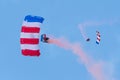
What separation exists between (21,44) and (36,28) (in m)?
2.66

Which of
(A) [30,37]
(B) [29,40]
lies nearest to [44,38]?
(A) [30,37]

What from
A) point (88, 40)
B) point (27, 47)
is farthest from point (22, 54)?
point (88, 40)

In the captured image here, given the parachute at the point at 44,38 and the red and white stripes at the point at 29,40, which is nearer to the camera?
the red and white stripes at the point at 29,40

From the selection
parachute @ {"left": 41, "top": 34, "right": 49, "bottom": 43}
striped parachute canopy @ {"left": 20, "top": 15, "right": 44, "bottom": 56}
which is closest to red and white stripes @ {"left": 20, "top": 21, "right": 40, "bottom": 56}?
striped parachute canopy @ {"left": 20, "top": 15, "right": 44, "bottom": 56}

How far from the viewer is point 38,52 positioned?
488 feet

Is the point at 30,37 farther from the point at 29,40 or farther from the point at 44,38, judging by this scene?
the point at 44,38

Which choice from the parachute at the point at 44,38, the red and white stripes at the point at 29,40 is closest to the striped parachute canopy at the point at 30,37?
the red and white stripes at the point at 29,40

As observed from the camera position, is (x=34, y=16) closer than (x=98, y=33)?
Yes

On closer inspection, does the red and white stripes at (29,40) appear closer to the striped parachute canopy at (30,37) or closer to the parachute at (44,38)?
the striped parachute canopy at (30,37)

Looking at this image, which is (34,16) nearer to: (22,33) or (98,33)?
(22,33)

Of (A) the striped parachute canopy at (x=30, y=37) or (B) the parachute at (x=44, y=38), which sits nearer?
(A) the striped parachute canopy at (x=30, y=37)

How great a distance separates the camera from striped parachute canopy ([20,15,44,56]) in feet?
488

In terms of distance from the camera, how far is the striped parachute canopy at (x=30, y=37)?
14875 centimetres

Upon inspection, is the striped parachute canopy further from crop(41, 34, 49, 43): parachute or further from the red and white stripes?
crop(41, 34, 49, 43): parachute
